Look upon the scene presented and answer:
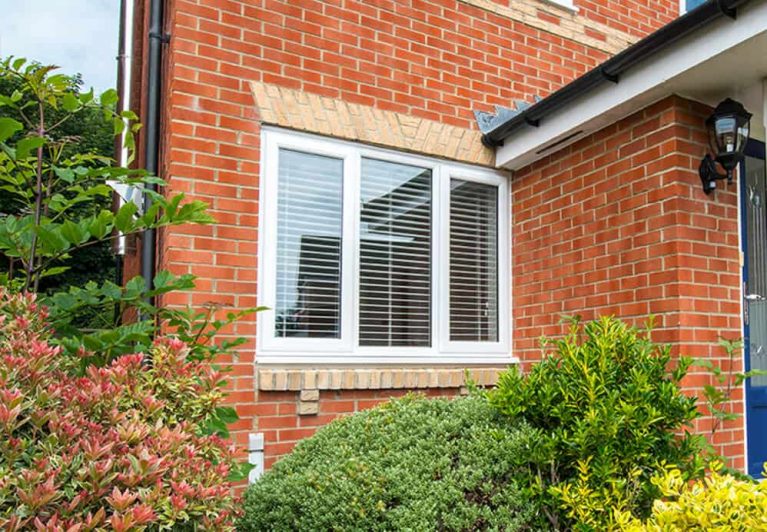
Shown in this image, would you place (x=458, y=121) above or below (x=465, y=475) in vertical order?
above

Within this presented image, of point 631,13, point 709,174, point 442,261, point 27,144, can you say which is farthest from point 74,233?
point 631,13

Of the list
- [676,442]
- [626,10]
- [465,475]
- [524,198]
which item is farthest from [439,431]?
[626,10]

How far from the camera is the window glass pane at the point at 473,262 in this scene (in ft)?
18.0

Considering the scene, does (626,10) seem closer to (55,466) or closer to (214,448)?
(214,448)

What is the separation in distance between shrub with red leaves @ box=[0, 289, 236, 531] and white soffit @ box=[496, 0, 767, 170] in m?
3.34

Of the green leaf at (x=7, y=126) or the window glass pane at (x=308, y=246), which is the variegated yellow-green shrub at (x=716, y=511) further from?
the window glass pane at (x=308, y=246)

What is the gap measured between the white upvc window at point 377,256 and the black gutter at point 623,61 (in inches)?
25.3

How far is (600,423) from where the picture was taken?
3.04 metres

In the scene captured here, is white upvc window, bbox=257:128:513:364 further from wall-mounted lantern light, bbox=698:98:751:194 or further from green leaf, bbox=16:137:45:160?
green leaf, bbox=16:137:45:160

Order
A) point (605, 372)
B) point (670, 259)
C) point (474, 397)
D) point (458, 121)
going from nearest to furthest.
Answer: point (605, 372) < point (474, 397) < point (670, 259) < point (458, 121)

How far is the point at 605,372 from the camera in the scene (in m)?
3.26

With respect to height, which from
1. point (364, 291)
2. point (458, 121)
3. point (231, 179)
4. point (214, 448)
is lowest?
point (214, 448)

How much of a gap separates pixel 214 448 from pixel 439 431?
4.67 ft

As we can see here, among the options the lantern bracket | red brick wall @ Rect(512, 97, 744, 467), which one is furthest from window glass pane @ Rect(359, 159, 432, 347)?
the lantern bracket
